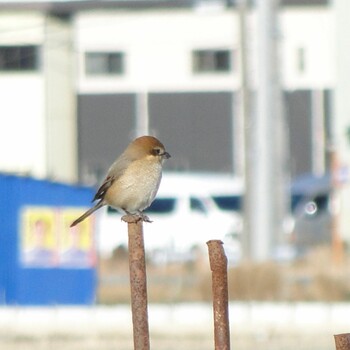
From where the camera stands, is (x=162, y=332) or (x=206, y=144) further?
(x=206, y=144)

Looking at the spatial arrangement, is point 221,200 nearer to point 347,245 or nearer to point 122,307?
point 347,245

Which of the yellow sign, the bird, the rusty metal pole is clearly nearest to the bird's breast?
the bird

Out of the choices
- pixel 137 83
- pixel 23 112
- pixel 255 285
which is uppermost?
pixel 137 83

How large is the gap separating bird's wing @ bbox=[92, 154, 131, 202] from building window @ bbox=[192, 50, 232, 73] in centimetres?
4418

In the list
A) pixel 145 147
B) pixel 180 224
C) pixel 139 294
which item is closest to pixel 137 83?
pixel 180 224

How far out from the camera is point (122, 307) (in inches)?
808

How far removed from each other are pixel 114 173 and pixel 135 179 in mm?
320

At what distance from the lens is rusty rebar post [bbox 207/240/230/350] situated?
10.1 ft

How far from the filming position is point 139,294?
3246 millimetres

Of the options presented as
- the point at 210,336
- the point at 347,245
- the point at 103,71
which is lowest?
the point at 210,336

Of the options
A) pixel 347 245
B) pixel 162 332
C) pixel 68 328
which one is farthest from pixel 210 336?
pixel 347 245

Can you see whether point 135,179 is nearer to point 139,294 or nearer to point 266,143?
point 139,294

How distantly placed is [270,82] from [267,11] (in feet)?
3.88

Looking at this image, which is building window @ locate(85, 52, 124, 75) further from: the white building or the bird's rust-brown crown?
the bird's rust-brown crown
